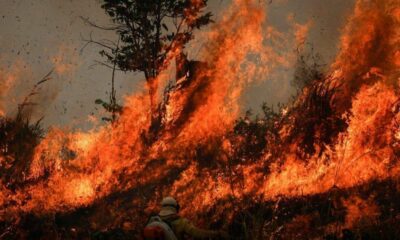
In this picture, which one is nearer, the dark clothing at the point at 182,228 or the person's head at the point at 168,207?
the dark clothing at the point at 182,228

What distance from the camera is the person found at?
23.1ft

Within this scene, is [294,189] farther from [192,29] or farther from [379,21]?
[192,29]

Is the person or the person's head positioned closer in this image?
the person

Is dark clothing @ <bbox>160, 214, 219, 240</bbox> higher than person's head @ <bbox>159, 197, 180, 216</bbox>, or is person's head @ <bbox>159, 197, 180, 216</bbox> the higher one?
person's head @ <bbox>159, 197, 180, 216</bbox>

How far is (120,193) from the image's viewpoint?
14992 millimetres

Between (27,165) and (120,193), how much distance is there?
3747mm

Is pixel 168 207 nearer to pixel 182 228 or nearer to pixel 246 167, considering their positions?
pixel 182 228

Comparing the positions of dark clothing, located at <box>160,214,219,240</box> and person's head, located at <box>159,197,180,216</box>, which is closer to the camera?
dark clothing, located at <box>160,214,219,240</box>

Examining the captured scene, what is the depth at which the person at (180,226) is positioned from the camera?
23.1 feet

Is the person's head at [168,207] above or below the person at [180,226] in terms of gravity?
above

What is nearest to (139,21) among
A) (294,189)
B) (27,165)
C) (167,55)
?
(167,55)

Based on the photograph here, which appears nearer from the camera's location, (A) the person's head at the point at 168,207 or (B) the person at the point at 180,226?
(B) the person at the point at 180,226

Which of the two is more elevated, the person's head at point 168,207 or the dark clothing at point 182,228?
the person's head at point 168,207

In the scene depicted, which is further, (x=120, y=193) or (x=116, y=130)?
(x=116, y=130)
